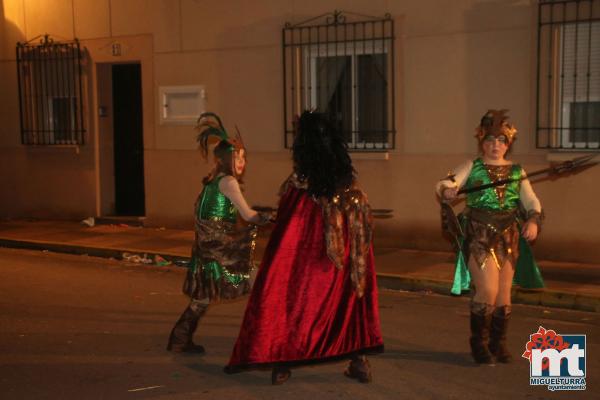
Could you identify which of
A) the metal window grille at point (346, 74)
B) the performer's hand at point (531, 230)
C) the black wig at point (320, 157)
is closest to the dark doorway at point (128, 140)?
the metal window grille at point (346, 74)

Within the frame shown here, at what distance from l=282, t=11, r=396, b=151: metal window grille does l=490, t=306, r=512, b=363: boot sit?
5570mm

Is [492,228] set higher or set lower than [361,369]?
higher

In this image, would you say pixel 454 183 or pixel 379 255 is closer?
pixel 454 183

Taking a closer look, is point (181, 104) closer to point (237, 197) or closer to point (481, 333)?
point (237, 197)

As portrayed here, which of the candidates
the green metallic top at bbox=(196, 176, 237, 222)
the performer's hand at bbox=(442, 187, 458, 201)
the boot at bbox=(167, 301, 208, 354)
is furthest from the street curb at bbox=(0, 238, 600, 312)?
the green metallic top at bbox=(196, 176, 237, 222)

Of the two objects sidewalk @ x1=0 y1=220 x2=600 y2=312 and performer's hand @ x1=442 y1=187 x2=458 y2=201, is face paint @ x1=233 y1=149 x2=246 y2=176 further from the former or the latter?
sidewalk @ x1=0 y1=220 x2=600 y2=312

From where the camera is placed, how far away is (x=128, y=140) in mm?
14797

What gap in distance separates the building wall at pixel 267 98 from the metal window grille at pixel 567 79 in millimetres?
163

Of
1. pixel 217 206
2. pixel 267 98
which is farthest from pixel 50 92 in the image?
pixel 217 206

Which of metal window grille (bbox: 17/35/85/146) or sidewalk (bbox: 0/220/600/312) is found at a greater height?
metal window grille (bbox: 17/35/85/146)

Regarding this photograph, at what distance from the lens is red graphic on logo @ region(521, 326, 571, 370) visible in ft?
20.4

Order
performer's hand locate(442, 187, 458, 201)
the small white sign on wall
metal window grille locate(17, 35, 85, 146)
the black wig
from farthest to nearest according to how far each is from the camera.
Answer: metal window grille locate(17, 35, 85, 146)
the small white sign on wall
performer's hand locate(442, 187, 458, 201)
the black wig

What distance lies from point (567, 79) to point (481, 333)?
5206 millimetres

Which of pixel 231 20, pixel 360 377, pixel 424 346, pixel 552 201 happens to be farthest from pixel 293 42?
pixel 360 377
